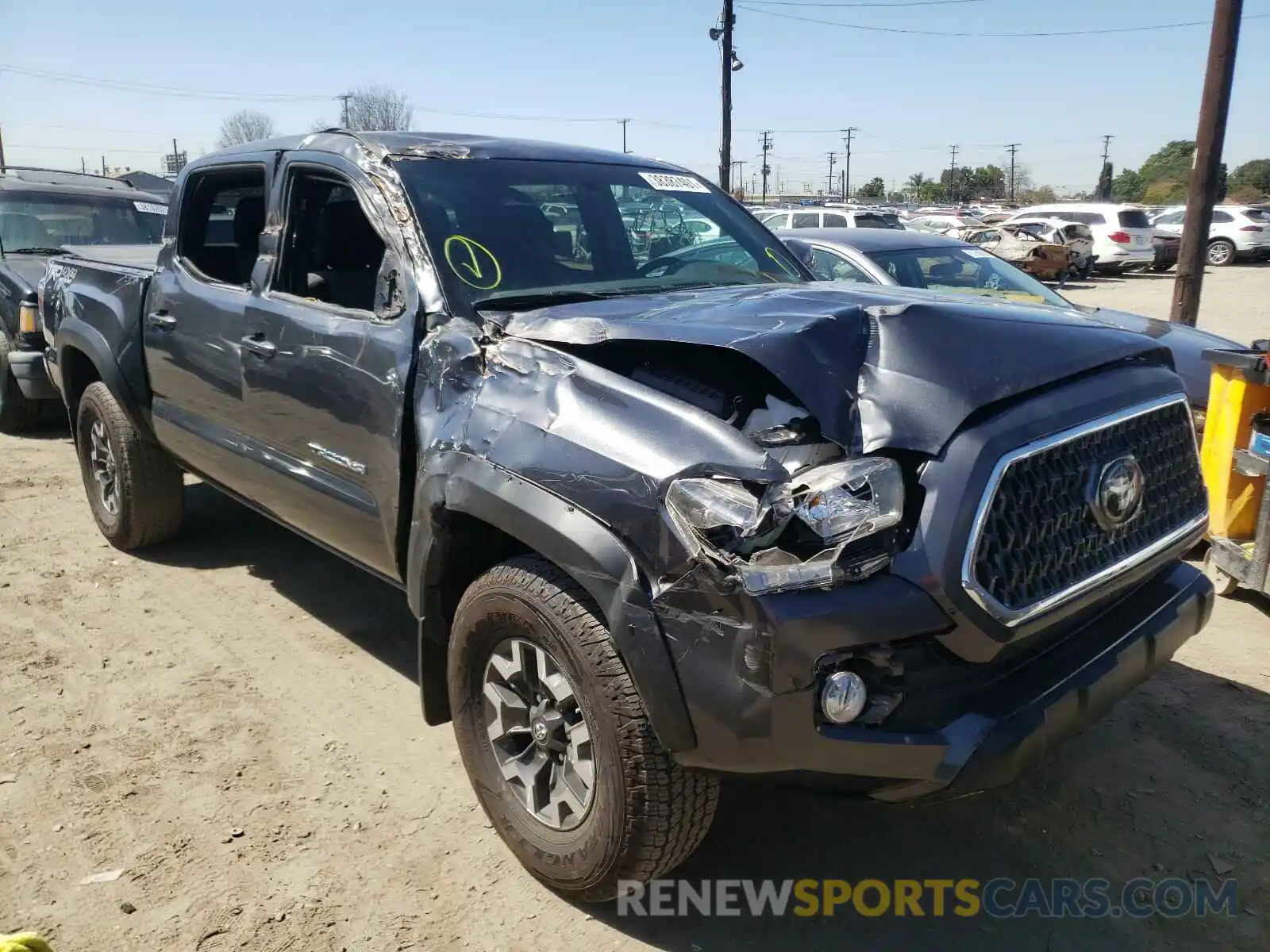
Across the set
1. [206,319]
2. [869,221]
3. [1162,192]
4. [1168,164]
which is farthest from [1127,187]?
[206,319]

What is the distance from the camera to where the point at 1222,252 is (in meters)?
28.1

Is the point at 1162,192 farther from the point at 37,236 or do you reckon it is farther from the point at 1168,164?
the point at 37,236

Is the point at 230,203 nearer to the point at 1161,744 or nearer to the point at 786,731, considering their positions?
the point at 786,731

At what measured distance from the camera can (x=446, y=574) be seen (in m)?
2.85

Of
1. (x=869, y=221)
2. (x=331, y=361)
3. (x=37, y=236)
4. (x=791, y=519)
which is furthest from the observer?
(x=869, y=221)

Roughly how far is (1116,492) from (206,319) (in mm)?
3470

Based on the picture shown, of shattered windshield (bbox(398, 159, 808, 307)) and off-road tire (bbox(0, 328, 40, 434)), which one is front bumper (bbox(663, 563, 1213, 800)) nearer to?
shattered windshield (bbox(398, 159, 808, 307))

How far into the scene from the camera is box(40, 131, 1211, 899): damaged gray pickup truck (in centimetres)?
207

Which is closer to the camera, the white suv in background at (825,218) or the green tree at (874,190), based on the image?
the white suv in background at (825,218)

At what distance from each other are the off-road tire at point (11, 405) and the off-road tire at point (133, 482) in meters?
3.14

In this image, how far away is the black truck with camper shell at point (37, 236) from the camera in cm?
722

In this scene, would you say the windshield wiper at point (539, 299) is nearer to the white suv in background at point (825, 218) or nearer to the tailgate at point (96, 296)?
the tailgate at point (96, 296)

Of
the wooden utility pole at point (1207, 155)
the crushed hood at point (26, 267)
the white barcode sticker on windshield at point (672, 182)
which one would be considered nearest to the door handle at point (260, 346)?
the white barcode sticker on windshield at point (672, 182)

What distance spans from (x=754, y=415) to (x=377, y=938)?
1.65m
